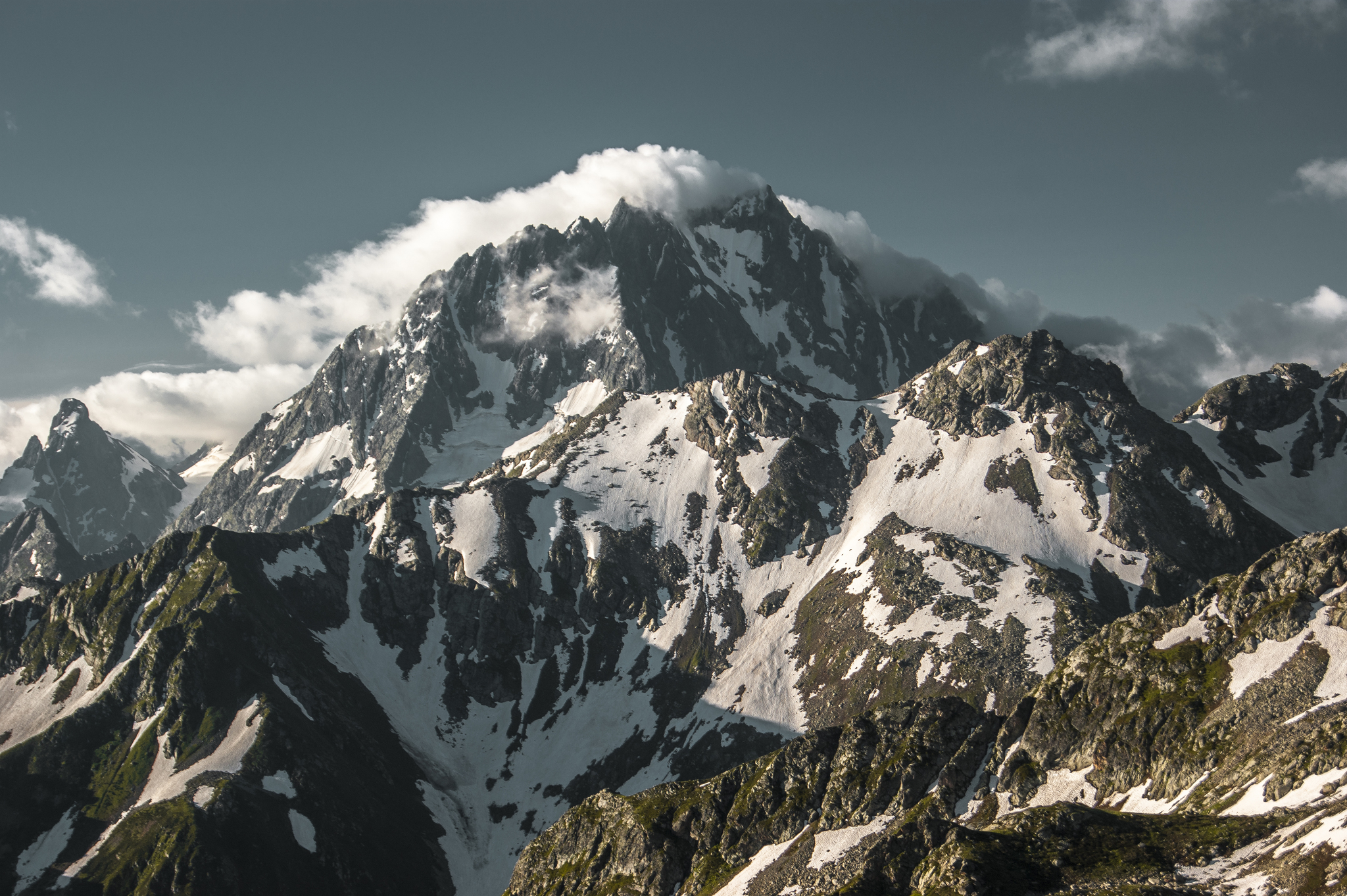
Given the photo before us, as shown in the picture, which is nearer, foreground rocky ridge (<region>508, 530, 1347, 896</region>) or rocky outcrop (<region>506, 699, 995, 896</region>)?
foreground rocky ridge (<region>508, 530, 1347, 896</region>)

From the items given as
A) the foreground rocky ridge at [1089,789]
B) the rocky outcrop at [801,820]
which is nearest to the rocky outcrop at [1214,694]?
the foreground rocky ridge at [1089,789]

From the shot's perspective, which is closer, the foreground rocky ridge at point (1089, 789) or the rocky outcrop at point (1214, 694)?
the foreground rocky ridge at point (1089, 789)

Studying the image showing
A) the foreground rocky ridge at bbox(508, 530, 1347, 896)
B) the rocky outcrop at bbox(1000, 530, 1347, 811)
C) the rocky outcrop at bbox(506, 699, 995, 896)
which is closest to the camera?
the foreground rocky ridge at bbox(508, 530, 1347, 896)

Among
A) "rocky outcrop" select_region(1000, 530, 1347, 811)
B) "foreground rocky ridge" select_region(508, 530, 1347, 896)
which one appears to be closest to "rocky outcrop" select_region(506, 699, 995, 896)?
"foreground rocky ridge" select_region(508, 530, 1347, 896)

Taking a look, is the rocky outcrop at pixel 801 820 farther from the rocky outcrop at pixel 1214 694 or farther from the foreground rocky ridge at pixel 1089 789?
the rocky outcrop at pixel 1214 694

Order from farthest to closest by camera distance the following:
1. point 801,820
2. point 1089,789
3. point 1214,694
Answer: point 801,820, point 1214,694, point 1089,789

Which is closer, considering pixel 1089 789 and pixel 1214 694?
pixel 1089 789

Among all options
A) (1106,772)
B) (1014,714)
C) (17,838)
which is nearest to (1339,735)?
(1106,772)

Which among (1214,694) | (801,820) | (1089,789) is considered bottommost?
(1089,789)

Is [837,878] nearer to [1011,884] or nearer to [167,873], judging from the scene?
[1011,884]

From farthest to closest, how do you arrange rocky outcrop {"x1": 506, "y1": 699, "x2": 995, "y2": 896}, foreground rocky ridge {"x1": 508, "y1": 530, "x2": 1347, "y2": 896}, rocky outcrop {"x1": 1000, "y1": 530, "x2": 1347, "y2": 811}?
rocky outcrop {"x1": 506, "y1": 699, "x2": 995, "y2": 896} → rocky outcrop {"x1": 1000, "y1": 530, "x2": 1347, "y2": 811} → foreground rocky ridge {"x1": 508, "y1": 530, "x2": 1347, "y2": 896}

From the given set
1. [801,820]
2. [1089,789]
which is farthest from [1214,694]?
[801,820]

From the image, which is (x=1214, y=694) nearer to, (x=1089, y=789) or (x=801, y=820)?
(x=1089, y=789)

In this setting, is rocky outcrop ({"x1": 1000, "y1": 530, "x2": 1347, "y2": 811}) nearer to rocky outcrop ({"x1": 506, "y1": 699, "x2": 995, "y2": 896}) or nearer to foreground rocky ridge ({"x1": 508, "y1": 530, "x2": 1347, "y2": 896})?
foreground rocky ridge ({"x1": 508, "y1": 530, "x2": 1347, "y2": 896})
